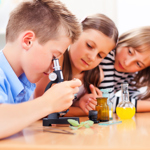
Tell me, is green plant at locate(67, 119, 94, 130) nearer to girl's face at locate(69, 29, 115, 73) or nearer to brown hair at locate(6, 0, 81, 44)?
brown hair at locate(6, 0, 81, 44)

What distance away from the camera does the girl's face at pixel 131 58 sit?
5.40 feet

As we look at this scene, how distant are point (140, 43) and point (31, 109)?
114 cm

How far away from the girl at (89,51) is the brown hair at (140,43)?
26 centimetres

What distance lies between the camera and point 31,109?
0.75 m

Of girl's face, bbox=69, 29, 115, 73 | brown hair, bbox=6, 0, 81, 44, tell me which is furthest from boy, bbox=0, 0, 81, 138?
girl's face, bbox=69, 29, 115, 73

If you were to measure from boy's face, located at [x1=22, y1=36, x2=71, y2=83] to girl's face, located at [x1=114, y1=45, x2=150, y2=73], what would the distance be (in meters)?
0.75

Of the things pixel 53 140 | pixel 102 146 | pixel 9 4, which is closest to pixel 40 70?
pixel 53 140

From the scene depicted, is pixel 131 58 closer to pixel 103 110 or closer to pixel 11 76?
pixel 103 110

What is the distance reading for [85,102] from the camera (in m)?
1.39

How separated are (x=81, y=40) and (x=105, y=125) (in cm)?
63

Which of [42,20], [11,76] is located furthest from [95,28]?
[11,76]

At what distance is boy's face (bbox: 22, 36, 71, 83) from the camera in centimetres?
98

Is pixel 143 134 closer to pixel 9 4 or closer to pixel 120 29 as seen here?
pixel 120 29

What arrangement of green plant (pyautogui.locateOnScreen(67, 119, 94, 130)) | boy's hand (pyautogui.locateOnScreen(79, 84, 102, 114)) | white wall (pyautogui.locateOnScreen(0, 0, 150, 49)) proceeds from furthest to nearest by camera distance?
white wall (pyautogui.locateOnScreen(0, 0, 150, 49))
boy's hand (pyautogui.locateOnScreen(79, 84, 102, 114))
green plant (pyautogui.locateOnScreen(67, 119, 94, 130))
